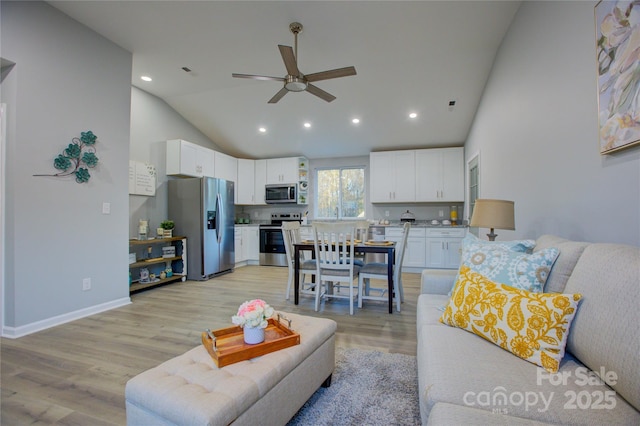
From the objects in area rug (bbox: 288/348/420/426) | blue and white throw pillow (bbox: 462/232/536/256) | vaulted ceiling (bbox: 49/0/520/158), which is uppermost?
vaulted ceiling (bbox: 49/0/520/158)

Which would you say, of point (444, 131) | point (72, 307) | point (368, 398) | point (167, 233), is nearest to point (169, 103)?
point (167, 233)

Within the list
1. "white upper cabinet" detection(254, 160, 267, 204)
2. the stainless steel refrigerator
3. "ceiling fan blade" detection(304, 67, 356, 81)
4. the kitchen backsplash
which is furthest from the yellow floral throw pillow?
"white upper cabinet" detection(254, 160, 267, 204)

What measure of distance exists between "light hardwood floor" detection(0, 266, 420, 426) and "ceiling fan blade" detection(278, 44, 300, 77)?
97.3 inches

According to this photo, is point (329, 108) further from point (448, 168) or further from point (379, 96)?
point (448, 168)

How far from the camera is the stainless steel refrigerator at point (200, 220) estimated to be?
15.5ft

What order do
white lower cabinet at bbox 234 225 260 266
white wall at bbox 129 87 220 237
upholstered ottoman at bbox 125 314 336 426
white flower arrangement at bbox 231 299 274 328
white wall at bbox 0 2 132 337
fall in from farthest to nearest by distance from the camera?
white lower cabinet at bbox 234 225 260 266 < white wall at bbox 129 87 220 237 < white wall at bbox 0 2 132 337 < white flower arrangement at bbox 231 299 274 328 < upholstered ottoman at bbox 125 314 336 426

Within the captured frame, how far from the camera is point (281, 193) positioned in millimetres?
6320

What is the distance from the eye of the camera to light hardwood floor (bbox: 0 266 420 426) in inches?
63.3

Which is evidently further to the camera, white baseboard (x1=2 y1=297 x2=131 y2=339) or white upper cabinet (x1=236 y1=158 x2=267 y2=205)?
white upper cabinet (x1=236 y1=158 x2=267 y2=205)

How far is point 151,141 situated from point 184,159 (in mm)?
544

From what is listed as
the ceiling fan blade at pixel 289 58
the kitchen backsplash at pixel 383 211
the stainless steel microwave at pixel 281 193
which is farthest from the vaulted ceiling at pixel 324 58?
the kitchen backsplash at pixel 383 211

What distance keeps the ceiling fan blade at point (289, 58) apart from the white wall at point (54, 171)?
2190 mm

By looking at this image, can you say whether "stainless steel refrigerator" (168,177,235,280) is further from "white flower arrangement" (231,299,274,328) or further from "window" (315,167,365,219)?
"white flower arrangement" (231,299,274,328)

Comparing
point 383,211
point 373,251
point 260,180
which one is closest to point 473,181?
point 383,211
